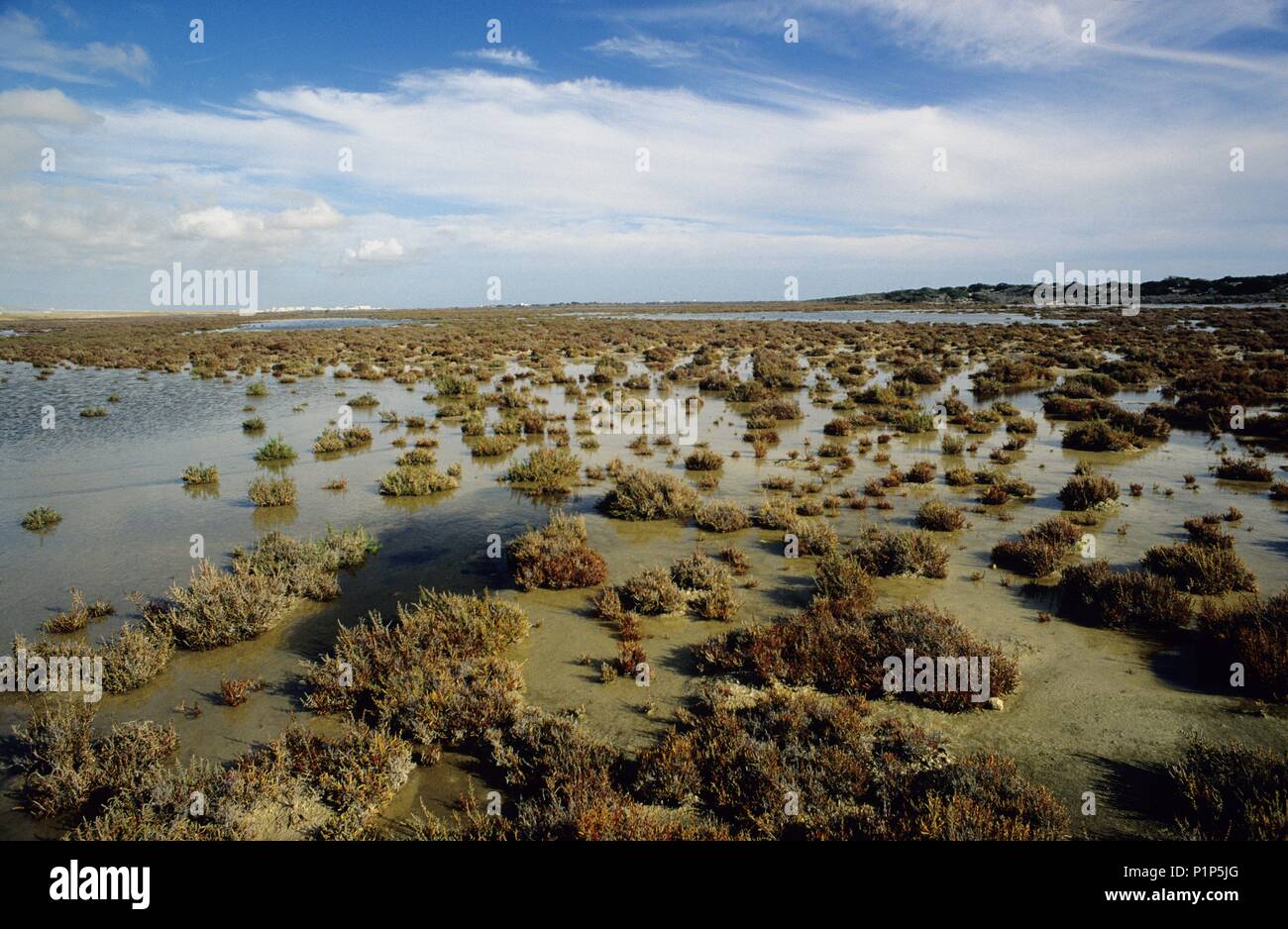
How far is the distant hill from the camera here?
88.6m

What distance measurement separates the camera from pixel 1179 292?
10662 centimetres

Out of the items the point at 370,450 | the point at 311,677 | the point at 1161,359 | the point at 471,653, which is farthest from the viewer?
the point at 1161,359

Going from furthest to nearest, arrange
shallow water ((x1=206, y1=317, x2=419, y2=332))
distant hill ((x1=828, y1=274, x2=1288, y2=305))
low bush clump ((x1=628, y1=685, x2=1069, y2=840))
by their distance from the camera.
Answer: distant hill ((x1=828, y1=274, x2=1288, y2=305)) → shallow water ((x1=206, y1=317, x2=419, y2=332)) → low bush clump ((x1=628, y1=685, x2=1069, y2=840))

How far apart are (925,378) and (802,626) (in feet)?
77.8

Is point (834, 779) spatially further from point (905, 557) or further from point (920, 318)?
point (920, 318)

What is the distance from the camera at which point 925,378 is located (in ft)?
90.2

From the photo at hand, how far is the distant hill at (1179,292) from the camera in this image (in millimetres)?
88625

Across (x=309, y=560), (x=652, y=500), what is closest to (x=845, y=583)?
(x=652, y=500)

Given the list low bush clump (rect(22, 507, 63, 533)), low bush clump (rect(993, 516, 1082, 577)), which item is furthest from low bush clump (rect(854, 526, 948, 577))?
low bush clump (rect(22, 507, 63, 533))

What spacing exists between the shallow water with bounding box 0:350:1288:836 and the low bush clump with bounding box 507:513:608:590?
0.32 m

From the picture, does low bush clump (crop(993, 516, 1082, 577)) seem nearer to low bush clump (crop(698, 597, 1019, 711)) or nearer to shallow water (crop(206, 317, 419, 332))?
low bush clump (crop(698, 597, 1019, 711))

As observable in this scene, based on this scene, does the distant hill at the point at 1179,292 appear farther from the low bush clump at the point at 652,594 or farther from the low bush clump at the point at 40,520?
the low bush clump at the point at 40,520

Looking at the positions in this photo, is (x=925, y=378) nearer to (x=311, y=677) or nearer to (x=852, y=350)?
(x=852, y=350)
